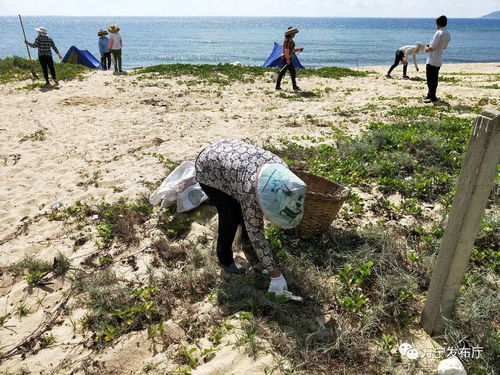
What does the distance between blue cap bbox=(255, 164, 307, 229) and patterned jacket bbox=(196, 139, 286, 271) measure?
160mm

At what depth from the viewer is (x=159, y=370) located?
270 centimetres

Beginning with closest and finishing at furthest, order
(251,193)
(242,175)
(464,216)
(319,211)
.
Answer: (464,216) < (251,193) < (242,175) < (319,211)

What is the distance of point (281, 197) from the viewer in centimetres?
258

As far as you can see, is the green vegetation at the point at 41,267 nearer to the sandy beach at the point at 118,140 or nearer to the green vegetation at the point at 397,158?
the sandy beach at the point at 118,140

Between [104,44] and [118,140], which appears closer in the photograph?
[118,140]

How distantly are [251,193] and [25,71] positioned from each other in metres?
14.8

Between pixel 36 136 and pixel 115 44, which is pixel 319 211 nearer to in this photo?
pixel 36 136

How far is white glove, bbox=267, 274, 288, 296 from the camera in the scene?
Result: 3.12 meters

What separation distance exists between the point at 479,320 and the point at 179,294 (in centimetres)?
236

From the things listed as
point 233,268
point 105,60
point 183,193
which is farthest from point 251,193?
point 105,60

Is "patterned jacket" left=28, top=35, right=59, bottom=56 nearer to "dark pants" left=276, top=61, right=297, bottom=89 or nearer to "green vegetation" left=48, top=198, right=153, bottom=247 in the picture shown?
"dark pants" left=276, top=61, right=297, bottom=89

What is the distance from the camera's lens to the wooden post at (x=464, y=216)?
2.10 m

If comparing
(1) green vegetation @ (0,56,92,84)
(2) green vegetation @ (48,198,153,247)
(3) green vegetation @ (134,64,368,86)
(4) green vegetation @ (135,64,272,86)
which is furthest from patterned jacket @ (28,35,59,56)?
(2) green vegetation @ (48,198,153,247)

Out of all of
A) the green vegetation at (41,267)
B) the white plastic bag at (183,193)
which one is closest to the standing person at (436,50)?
the white plastic bag at (183,193)
